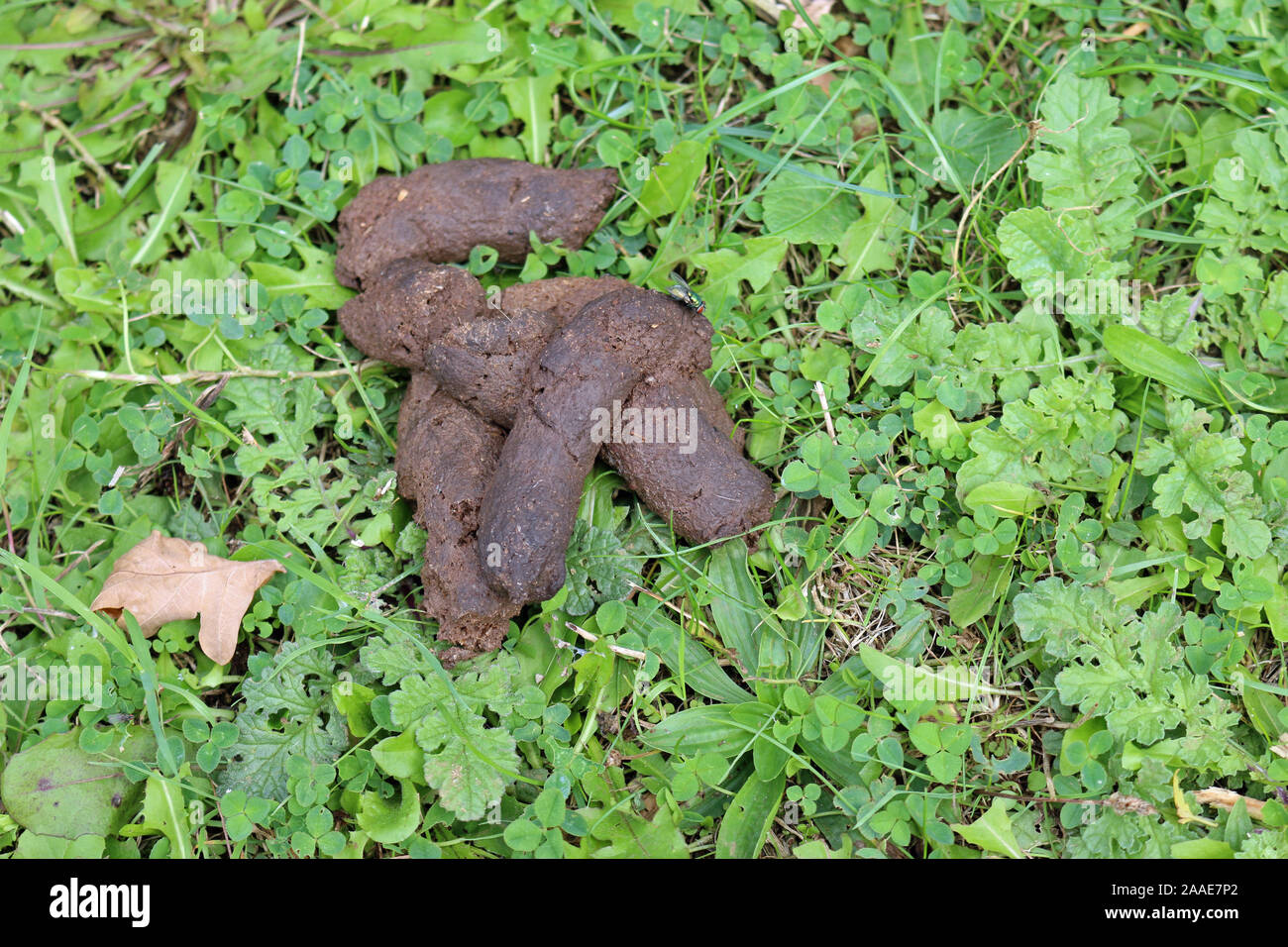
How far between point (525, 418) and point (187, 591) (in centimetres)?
133

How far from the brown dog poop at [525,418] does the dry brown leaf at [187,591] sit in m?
0.65

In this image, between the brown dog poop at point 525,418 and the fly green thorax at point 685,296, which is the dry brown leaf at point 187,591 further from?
the fly green thorax at point 685,296

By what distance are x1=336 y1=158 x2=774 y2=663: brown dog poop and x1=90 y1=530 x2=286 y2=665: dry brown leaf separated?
0.65 meters

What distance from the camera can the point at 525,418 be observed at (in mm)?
2826

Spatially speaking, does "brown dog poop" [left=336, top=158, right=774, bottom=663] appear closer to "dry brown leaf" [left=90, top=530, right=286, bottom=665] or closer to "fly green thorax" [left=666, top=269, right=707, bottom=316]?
"fly green thorax" [left=666, top=269, right=707, bottom=316]

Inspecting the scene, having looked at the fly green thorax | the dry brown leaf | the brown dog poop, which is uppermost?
the fly green thorax

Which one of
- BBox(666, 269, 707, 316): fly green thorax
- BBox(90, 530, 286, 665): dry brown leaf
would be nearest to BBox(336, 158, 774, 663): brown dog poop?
BBox(666, 269, 707, 316): fly green thorax

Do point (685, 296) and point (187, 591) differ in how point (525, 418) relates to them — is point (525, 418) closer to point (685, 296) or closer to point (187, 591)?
point (685, 296)

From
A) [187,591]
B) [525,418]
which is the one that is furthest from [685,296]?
[187,591]

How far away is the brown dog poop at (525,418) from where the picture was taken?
2777 millimetres

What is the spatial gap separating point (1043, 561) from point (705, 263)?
1547mm

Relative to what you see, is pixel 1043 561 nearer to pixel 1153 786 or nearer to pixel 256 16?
pixel 1153 786

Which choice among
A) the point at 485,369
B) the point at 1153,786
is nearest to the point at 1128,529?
the point at 1153,786

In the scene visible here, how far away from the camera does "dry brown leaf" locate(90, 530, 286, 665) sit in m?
3.07
